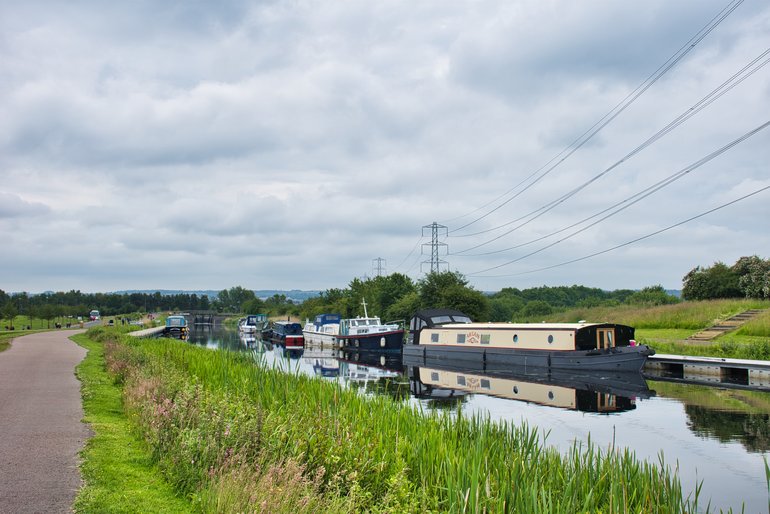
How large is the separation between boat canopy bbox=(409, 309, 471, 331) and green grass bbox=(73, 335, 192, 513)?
114 feet

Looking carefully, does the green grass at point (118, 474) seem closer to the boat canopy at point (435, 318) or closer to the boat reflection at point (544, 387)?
the boat reflection at point (544, 387)

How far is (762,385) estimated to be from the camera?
27.6 meters

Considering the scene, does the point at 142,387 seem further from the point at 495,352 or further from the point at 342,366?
the point at 342,366

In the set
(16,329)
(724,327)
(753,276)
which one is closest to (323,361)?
(724,327)

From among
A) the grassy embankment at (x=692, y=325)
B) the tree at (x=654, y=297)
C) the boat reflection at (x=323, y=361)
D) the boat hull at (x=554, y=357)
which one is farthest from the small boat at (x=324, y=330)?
the tree at (x=654, y=297)

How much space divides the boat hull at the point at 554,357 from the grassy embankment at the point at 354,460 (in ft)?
77.5

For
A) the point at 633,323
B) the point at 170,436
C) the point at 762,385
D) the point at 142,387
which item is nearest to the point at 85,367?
the point at 142,387

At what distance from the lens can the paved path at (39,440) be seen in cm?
841

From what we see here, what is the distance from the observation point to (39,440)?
1173 cm

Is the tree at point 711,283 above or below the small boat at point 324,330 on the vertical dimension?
above

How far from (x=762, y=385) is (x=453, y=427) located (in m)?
23.0

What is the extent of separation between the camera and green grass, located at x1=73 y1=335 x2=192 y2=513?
830cm

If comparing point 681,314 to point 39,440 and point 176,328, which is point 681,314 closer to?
point 39,440

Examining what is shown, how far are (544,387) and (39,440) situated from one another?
23.4 meters
